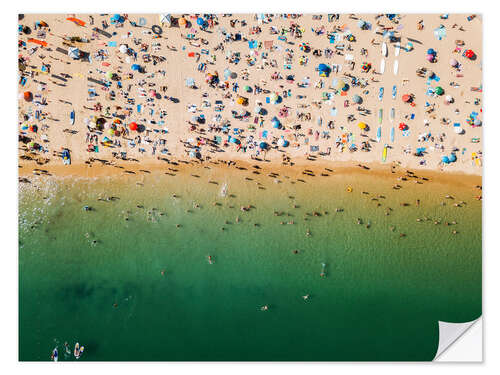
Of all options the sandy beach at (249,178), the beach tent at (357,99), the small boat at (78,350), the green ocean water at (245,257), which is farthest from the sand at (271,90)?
the small boat at (78,350)

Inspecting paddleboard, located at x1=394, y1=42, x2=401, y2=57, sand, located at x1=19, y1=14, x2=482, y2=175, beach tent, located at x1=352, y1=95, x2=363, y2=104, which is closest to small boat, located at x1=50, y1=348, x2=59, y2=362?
sand, located at x1=19, y1=14, x2=482, y2=175

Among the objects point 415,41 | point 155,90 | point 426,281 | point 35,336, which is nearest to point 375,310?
point 426,281

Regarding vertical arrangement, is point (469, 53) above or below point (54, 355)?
above

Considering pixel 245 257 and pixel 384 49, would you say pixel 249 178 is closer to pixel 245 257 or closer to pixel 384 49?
pixel 245 257

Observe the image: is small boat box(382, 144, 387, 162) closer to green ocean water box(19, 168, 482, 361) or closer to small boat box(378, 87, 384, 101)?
green ocean water box(19, 168, 482, 361)

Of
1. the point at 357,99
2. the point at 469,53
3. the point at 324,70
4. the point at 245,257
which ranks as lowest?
the point at 245,257

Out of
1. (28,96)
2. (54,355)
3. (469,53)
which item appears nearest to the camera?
(54,355)

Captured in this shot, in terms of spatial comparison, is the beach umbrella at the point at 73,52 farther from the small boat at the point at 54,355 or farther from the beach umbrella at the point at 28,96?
the small boat at the point at 54,355

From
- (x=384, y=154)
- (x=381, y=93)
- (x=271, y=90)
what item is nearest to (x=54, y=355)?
(x=271, y=90)
